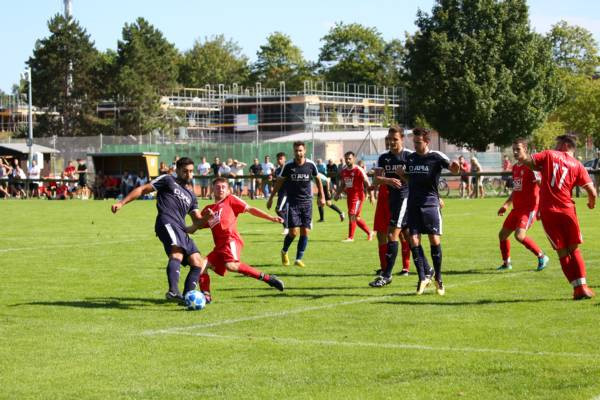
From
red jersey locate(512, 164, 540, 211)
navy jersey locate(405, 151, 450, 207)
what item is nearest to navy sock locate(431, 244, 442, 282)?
navy jersey locate(405, 151, 450, 207)

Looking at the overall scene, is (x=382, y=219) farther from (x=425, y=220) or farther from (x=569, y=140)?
(x=569, y=140)

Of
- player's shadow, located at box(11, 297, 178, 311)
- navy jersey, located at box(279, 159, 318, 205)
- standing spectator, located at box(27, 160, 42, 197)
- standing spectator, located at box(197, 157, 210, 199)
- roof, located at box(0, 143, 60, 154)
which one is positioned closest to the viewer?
player's shadow, located at box(11, 297, 178, 311)

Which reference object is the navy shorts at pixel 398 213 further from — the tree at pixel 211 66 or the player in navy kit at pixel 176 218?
the tree at pixel 211 66

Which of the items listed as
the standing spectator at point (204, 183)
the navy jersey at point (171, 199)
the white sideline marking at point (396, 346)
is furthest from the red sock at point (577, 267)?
the standing spectator at point (204, 183)

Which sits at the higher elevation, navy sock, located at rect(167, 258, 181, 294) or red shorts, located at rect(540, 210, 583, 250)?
red shorts, located at rect(540, 210, 583, 250)

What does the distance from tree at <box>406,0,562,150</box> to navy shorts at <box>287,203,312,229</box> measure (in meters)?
54.7

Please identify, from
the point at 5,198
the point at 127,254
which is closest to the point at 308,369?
the point at 127,254

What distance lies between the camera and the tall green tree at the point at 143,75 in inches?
4011

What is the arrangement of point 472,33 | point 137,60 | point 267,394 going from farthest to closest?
point 137,60 < point 472,33 < point 267,394

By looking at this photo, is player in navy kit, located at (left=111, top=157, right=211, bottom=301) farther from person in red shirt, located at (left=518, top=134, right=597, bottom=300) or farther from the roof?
the roof

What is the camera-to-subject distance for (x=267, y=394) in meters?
7.41

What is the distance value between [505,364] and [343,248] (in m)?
12.1

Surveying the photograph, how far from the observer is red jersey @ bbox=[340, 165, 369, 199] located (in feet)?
74.1

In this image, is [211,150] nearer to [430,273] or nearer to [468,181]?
[468,181]
